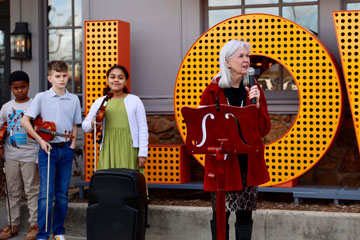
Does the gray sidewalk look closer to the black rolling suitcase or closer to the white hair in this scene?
the black rolling suitcase

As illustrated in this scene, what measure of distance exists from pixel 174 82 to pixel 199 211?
182 cm

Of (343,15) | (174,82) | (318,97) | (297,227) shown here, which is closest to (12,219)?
(174,82)

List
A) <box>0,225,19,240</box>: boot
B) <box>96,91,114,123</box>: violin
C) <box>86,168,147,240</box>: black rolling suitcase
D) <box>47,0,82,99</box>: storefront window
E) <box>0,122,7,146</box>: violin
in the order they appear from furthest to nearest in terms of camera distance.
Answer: <box>47,0,82,99</box>: storefront window → <box>0,225,19,240</box>: boot → <box>0,122,7,146</box>: violin → <box>96,91,114,123</box>: violin → <box>86,168,147,240</box>: black rolling suitcase

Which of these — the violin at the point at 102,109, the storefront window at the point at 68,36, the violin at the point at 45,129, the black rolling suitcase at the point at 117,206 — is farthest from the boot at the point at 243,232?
the storefront window at the point at 68,36

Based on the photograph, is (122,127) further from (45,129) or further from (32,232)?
(32,232)

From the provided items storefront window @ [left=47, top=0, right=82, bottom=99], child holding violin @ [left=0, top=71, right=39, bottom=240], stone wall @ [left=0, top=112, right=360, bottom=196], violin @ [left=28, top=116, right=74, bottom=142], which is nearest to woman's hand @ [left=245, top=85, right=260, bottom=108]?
violin @ [left=28, top=116, right=74, bottom=142]

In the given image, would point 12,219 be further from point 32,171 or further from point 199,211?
point 199,211

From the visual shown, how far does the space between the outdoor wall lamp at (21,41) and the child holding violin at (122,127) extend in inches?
109

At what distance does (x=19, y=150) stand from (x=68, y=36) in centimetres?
257

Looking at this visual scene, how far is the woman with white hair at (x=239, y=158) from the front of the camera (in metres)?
4.42

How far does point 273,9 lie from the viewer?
7348 mm

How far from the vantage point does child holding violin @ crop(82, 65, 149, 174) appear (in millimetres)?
5887

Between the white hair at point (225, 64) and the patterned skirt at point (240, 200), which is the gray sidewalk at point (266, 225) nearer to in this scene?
the patterned skirt at point (240, 200)

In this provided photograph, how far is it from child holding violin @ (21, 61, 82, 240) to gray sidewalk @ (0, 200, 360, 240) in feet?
2.36
